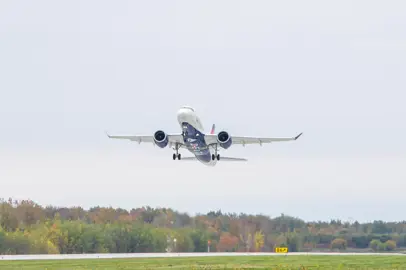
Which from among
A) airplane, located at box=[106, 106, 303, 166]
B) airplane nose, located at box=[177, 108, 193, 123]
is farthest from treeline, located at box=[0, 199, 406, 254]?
airplane nose, located at box=[177, 108, 193, 123]

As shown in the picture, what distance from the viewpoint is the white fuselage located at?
268ft

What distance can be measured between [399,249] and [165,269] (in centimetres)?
5235

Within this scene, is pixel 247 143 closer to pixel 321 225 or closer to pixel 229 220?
pixel 229 220

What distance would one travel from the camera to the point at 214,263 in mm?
74688

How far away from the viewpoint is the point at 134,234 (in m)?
101

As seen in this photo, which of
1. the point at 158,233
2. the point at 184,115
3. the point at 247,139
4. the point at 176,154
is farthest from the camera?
the point at 158,233

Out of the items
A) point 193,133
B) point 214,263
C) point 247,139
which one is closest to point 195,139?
point 193,133

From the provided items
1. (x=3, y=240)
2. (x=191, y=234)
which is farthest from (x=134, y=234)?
(x=3, y=240)

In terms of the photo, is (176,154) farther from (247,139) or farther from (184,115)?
(184,115)

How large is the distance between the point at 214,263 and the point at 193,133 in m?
13.7

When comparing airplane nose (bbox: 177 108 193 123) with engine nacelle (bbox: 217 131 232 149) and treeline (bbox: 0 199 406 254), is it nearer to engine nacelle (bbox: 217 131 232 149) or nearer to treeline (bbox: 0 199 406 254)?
engine nacelle (bbox: 217 131 232 149)

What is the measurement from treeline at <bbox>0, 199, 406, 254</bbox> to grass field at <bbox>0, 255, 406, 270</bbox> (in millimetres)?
18616

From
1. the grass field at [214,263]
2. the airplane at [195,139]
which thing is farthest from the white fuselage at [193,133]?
the grass field at [214,263]

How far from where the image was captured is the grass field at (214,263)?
224 feet
